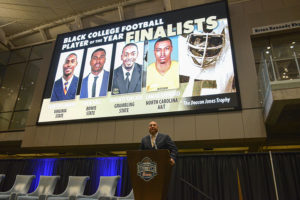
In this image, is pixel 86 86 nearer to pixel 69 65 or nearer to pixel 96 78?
pixel 96 78

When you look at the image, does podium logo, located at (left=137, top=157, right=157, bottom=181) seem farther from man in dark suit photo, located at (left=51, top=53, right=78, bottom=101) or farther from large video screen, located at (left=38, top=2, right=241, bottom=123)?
man in dark suit photo, located at (left=51, top=53, right=78, bottom=101)

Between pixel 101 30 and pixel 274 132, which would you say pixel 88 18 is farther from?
pixel 274 132

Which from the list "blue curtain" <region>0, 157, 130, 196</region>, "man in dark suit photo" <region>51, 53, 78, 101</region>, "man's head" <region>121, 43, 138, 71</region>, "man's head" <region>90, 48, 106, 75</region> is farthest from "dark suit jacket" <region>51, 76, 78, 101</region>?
"blue curtain" <region>0, 157, 130, 196</region>

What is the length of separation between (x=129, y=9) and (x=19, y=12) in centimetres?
491

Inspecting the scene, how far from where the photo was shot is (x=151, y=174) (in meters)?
2.38

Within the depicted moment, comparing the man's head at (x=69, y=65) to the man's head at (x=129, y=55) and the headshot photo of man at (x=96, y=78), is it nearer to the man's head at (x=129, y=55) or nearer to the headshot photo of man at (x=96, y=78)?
the headshot photo of man at (x=96, y=78)

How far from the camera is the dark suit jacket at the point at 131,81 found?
250 inches

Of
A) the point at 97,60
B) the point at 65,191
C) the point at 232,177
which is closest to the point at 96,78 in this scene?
the point at 97,60

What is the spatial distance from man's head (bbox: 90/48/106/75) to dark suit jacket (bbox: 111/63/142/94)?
59cm

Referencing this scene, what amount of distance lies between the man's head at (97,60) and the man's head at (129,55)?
0.68 meters

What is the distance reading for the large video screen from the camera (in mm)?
5805

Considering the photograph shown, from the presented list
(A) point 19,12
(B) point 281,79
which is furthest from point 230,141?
(A) point 19,12

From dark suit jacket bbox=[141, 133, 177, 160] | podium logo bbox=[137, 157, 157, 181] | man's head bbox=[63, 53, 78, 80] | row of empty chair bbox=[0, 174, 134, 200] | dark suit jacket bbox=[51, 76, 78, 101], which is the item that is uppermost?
man's head bbox=[63, 53, 78, 80]

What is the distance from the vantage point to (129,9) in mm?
9789
